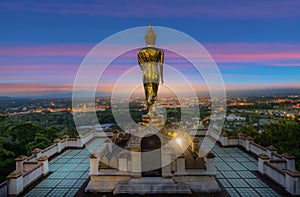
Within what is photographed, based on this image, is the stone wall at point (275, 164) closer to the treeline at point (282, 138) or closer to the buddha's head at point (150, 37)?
the treeline at point (282, 138)

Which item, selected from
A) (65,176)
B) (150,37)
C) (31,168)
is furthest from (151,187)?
(150,37)

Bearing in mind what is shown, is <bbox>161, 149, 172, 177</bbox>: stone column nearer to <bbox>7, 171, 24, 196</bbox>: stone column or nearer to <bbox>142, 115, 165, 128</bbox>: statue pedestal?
<bbox>142, 115, 165, 128</bbox>: statue pedestal

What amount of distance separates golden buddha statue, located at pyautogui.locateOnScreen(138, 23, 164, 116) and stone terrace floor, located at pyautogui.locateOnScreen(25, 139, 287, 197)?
5.02 m

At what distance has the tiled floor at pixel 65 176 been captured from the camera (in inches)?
402

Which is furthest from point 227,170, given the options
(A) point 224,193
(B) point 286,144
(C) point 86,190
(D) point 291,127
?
(D) point 291,127

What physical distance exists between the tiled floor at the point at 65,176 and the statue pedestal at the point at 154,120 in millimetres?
4169

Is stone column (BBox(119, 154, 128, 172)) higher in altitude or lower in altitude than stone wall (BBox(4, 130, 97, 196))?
higher

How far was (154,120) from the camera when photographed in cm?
1217

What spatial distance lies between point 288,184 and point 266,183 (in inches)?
49.7

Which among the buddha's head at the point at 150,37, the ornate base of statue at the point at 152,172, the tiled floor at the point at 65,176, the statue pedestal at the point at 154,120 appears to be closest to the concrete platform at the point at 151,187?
the ornate base of statue at the point at 152,172

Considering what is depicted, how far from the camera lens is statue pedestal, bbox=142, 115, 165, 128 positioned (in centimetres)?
1215

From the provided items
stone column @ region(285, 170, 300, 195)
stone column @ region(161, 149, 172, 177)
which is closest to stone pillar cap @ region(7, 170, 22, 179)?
stone column @ region(161, 149, 172, 177)

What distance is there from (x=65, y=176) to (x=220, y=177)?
7.98m

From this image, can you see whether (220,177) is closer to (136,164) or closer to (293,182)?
(293,182)
